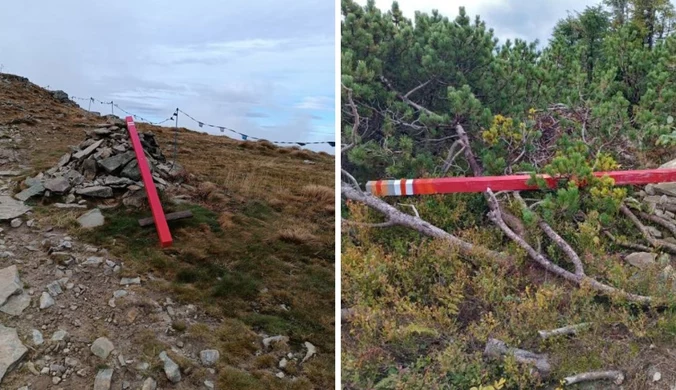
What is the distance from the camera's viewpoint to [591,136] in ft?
14.2

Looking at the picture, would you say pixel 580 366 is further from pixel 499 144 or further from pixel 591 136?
pixel 591 136

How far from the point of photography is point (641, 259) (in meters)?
3.50

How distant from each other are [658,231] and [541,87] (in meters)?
1.43

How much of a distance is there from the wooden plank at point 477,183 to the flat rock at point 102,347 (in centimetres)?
259

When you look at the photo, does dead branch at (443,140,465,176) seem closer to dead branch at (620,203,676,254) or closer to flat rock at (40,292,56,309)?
dead branch at (620,203,676,254)

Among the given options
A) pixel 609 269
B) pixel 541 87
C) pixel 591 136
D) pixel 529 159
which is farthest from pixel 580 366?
pixel 541 87

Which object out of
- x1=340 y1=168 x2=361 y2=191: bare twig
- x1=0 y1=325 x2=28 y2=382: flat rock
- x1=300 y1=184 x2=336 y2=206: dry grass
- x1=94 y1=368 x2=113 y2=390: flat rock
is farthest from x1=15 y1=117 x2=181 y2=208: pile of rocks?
x1=340 y1=168 x2=361 y2=191: bare twig

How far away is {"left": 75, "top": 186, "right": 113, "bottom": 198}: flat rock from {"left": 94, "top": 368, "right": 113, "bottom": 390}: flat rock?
381 centimetres

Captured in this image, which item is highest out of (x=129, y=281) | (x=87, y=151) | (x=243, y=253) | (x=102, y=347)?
(x=87, y=151)

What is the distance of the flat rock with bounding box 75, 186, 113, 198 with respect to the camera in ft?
24.5

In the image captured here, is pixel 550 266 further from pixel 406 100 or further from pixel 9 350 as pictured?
pixel 9 350

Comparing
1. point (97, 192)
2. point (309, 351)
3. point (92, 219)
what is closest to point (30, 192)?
point (97, 192)

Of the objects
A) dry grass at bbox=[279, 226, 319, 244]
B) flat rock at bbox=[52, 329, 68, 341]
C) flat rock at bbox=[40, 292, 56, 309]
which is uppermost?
dry grass at bbox=[279, 226, 319, 244]

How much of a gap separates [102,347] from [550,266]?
140 inches
